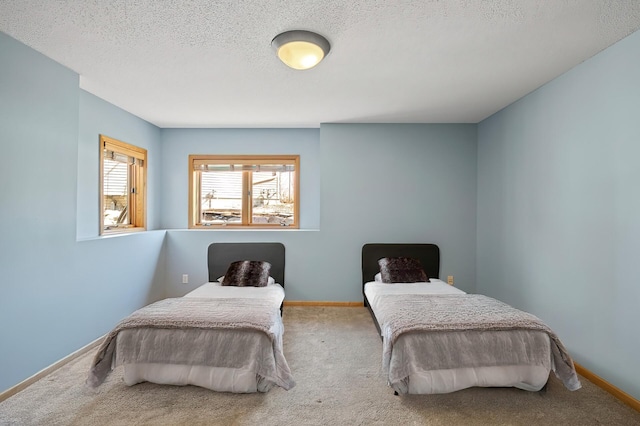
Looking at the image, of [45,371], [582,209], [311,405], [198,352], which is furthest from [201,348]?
[582,209]

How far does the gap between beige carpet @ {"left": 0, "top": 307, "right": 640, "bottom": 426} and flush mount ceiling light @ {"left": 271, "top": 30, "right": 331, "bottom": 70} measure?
2.31 meters

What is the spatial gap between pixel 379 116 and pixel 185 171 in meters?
2.82

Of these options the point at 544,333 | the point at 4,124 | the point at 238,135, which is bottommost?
the point at 544,333

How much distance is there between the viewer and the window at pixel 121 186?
11.8ft

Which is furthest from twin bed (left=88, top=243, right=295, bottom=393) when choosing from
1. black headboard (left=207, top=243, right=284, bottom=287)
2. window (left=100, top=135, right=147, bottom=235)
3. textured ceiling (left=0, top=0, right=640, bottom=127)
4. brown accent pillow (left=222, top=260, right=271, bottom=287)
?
textured ceiling (left=0, top=0, right=640, bottom=127)

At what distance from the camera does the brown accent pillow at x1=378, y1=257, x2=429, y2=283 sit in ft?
12.7

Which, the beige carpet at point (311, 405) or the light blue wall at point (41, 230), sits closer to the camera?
the beige carpet at point (311, 405)

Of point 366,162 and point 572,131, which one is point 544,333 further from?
point 366,162

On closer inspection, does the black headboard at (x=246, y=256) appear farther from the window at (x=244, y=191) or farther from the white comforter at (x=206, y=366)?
the white comforter at (x=206, y=366)

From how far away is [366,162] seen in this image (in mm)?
4348

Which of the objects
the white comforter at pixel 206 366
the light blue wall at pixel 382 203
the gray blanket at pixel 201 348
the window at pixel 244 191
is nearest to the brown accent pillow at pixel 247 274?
the light blue wall at pixel 382 203

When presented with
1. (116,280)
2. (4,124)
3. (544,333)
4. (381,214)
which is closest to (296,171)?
(381,214)

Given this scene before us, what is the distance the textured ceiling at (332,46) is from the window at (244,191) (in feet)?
3.89

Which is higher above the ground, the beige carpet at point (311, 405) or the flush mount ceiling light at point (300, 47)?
the flush mount ceiling light at point (300, 47)
